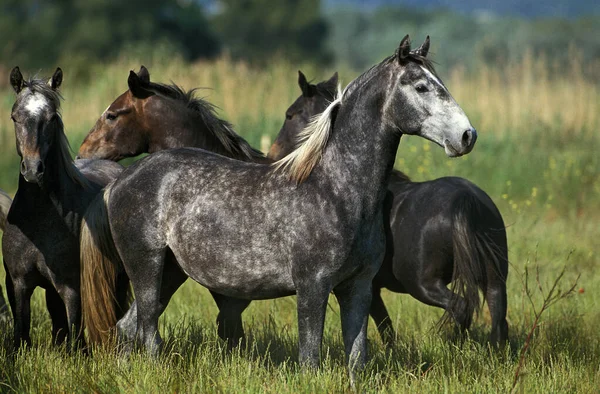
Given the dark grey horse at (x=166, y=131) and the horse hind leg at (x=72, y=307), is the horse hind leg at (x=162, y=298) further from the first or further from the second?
the dark grey horse at (x=166, y=131)

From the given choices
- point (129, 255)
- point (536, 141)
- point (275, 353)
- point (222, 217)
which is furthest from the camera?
point (536, 141)

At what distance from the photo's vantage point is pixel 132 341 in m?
5.46

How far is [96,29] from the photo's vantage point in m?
46.5

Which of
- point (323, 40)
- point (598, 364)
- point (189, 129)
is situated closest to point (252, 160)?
point (189, 129)

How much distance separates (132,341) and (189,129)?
1.77 metres

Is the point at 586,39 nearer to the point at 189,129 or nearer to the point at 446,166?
the point at 446,166

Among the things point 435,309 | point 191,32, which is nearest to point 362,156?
point 435,309

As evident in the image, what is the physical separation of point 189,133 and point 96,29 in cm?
4223

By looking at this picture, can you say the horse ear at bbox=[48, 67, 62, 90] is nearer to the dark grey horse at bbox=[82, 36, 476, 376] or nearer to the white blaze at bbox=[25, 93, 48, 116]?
the white blaze at bbox=[25, 93, 48, 116]

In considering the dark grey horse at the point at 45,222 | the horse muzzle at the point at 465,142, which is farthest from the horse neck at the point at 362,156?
the dark grey horse at the point at 45,222

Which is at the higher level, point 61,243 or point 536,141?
point 536,141

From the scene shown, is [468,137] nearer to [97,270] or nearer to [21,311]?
[97,270]

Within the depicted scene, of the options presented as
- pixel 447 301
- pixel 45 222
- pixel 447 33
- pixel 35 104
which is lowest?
pixel 447 301

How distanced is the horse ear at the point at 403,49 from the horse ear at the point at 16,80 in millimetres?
2459
